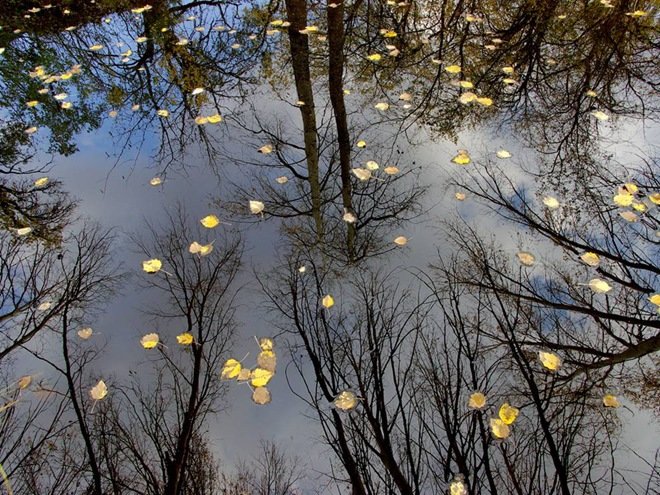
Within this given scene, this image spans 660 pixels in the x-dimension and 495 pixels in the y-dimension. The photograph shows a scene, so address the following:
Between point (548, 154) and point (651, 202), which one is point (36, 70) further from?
point (651, 202)

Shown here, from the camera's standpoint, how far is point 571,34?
732cm

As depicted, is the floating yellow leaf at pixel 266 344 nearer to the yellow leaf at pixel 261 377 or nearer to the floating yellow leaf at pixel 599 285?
the yellow leaf at pixel 261 377

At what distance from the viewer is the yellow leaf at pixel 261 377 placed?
3.81 metres

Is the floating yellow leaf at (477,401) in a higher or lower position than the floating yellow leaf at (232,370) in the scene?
lower

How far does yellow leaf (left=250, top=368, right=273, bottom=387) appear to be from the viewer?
3.81 m

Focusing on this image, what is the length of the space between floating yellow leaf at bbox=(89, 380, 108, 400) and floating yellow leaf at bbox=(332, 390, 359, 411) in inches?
90.7

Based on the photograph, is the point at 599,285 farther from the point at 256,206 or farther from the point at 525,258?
the point at 256,206

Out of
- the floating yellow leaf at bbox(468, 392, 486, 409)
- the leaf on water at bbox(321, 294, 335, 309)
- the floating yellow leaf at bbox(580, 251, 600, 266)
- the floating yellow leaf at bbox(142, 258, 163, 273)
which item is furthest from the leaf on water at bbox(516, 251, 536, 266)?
the floating yellow leaf at bbox(142, 258, 163, 273)

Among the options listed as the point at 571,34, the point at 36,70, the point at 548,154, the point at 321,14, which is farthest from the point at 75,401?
the point at 571,34

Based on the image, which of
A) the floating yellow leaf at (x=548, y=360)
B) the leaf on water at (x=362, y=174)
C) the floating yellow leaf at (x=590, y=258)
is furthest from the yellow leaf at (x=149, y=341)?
the floating yellow leaf at (x=590, y=258)

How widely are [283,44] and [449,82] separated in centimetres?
339

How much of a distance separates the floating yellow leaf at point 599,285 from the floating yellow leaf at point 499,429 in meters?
2.31

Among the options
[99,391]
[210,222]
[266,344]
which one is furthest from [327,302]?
[99,391]

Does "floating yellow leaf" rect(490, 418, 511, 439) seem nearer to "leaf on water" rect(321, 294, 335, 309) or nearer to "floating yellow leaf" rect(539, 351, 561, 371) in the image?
"floating yellow leaf" rect(539, 351, 561, 371)
